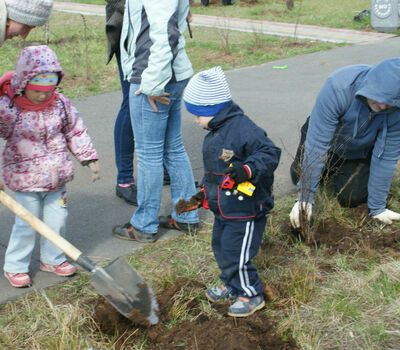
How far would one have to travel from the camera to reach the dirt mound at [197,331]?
2.71 m

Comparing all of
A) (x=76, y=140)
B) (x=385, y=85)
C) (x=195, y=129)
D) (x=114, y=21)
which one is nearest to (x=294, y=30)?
(x=195, y=129)

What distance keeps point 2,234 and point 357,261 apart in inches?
92.5

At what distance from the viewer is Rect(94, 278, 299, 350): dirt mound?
8.88 ft

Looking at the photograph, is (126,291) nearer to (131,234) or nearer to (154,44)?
(131,234)

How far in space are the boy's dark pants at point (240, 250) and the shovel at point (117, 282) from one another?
1.36 ft

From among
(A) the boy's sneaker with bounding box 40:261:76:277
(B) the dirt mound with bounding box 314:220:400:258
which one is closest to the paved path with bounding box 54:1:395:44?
(B) the dirt mound with bounding box 314:220:400:258

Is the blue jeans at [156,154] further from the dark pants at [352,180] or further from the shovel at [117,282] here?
the shovel at [117,282]

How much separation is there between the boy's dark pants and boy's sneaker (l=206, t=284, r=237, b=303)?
Result: 55mm

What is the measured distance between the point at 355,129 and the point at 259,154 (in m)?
1.52

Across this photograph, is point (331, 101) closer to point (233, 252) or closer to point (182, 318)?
point (233, 252)

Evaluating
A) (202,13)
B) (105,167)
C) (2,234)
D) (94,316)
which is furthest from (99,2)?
(94,316)

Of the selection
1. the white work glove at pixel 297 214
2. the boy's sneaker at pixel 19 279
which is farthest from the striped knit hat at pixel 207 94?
the boy's sneaker at pixel 19 279

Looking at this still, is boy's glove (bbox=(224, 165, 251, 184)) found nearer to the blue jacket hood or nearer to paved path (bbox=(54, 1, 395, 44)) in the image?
the blue jacket hood

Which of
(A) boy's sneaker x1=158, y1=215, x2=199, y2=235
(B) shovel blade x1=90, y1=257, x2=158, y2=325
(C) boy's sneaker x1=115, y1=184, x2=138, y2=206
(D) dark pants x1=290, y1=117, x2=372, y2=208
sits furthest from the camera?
(C) boy's sneaker x1=115, y1=184, x2=138, y2=206
